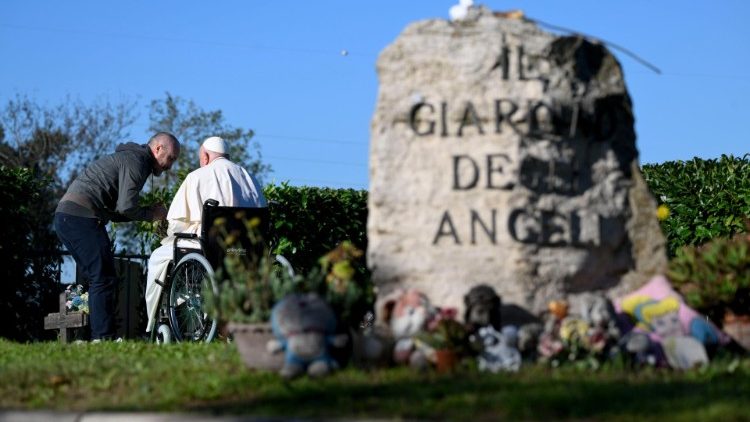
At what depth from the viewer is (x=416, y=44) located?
7.08 metres

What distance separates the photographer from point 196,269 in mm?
9875

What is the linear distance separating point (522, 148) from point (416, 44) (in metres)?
0.89

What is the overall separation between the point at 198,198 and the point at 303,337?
420 centimetres

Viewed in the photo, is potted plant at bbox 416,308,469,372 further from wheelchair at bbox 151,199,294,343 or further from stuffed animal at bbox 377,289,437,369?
wheelchair at bbox 151,199,294,343

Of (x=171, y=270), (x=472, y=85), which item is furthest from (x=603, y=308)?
(x=171, y=270)

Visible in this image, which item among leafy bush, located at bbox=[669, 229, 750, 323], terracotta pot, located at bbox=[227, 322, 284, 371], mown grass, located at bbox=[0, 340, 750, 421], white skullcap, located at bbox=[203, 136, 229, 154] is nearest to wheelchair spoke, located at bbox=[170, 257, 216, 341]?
white skullcap, located at bbox=[203, 136, 229, 154]

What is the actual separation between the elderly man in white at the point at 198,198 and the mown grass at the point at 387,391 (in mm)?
2676

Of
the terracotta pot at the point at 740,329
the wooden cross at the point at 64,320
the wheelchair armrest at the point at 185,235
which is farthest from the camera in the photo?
the wooden cross at the point at 64,320

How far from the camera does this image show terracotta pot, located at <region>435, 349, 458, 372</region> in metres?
6.25

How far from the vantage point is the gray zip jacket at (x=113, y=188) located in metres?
9.86

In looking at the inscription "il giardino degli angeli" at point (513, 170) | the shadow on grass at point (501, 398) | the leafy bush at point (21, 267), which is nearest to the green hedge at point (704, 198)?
the inscription "il giardino degli angeli" at point (513, 170)

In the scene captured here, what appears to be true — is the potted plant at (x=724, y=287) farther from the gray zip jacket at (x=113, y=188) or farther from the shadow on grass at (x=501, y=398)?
the gray zip jacket at (x=113, y=188)

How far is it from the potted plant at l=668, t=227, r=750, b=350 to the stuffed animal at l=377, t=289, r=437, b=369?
5.39 ft

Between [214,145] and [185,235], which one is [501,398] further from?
[214,145]
